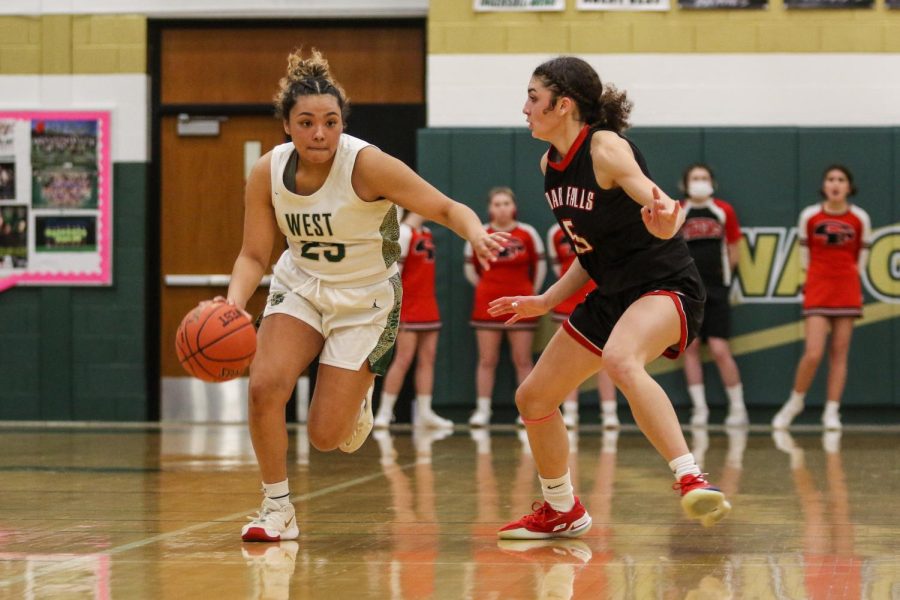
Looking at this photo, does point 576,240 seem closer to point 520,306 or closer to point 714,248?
point 520,306

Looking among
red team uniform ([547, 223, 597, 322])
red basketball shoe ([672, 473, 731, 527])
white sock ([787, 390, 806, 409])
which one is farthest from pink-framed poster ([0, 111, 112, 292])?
red basketball shoe ([672, 473, 731, 527])

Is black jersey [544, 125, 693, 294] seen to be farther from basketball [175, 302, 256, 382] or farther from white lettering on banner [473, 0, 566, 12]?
white lettering on banner [473, 0, 566, 12]

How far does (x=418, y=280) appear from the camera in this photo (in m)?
9.59

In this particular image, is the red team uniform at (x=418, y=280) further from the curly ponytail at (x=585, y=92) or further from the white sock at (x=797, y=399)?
the curly ponytail at (x=585, y=92)

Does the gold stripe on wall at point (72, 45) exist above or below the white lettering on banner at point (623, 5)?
below

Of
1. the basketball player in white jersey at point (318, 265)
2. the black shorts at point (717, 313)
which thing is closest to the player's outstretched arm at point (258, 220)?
the basketball player in white jersey at point (318, 265)

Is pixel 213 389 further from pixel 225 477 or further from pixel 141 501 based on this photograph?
pixel 141 501

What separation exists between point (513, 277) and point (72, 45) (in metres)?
4.16

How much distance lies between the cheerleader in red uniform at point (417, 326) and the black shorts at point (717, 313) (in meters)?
2.02

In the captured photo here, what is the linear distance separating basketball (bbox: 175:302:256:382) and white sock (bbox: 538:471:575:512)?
109 centimetres

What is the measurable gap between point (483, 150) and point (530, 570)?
6.62 m

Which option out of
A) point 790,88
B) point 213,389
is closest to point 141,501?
point 213,389

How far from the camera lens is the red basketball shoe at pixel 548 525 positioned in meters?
4.38

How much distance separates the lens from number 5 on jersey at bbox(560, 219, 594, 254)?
4309 mm
